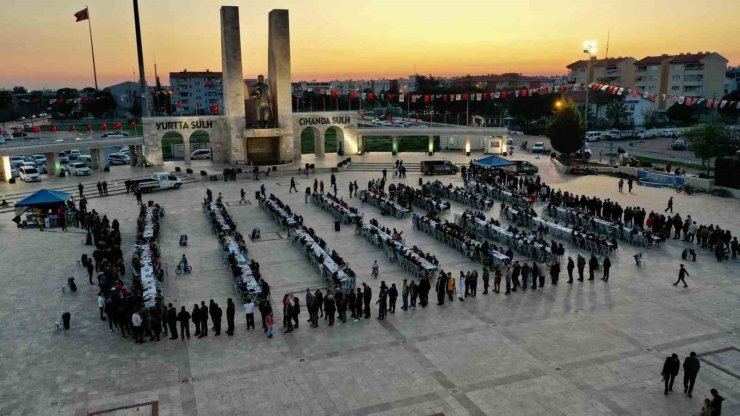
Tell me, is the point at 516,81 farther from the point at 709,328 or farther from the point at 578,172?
the point at 709,328

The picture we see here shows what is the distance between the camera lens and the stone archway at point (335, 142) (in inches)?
2089

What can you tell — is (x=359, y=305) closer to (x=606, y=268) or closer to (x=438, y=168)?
(x=606, y=268)

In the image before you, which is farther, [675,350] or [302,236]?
[302,236]

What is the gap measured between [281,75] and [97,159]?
15919 millimetres

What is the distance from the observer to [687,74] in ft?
311

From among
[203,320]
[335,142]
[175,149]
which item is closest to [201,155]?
[175,149]

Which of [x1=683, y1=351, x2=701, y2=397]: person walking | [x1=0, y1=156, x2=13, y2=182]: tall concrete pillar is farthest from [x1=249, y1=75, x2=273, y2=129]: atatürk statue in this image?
[x1=683, y1=351, x2=701, y2=397]: person walking

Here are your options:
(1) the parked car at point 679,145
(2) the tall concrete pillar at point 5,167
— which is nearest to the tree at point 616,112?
(1) the parked car at point 679,145

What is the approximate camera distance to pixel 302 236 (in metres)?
22.3

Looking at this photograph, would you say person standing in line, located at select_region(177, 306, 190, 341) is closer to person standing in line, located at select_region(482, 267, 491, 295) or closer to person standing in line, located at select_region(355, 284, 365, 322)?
person standing in line, located at select_region(355, 284, 365, 322)

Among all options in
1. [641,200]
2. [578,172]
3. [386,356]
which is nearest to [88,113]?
[578,172]

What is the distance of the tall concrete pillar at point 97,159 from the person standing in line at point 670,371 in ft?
138

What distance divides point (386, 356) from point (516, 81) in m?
168

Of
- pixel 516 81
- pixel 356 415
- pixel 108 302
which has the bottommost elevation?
pixel 356 415
